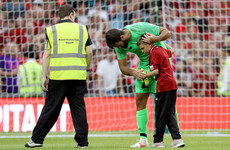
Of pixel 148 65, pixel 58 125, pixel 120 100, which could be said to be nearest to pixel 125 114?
pixel 120 100

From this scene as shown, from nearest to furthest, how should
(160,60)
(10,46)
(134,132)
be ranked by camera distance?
(160,60) < (134,132) < (10,46)

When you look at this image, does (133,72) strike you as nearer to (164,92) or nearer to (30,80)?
(164,92)

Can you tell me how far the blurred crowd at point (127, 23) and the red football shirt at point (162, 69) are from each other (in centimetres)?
521

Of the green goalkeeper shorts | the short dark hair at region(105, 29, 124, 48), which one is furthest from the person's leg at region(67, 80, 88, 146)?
the green goalkeeper shorts

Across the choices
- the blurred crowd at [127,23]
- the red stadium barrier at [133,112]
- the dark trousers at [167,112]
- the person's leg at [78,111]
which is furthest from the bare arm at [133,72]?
the blurred crowd at [127,23]

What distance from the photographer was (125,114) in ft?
36.9

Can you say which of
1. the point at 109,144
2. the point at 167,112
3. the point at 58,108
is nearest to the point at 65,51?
the point at 58,108

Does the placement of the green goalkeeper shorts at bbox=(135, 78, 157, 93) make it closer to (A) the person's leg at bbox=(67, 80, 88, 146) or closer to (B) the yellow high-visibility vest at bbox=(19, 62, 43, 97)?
(A) the person's leg at bbox=(67, 80, 88, 146)

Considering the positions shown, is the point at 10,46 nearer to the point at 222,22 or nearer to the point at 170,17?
the point at 170,17

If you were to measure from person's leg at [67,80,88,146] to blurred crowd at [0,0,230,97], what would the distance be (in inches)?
201

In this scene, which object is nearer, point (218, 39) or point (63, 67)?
point (63, 67)

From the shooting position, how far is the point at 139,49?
6.91 m

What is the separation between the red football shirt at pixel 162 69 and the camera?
6.34 meters

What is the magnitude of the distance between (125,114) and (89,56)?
191 inches
